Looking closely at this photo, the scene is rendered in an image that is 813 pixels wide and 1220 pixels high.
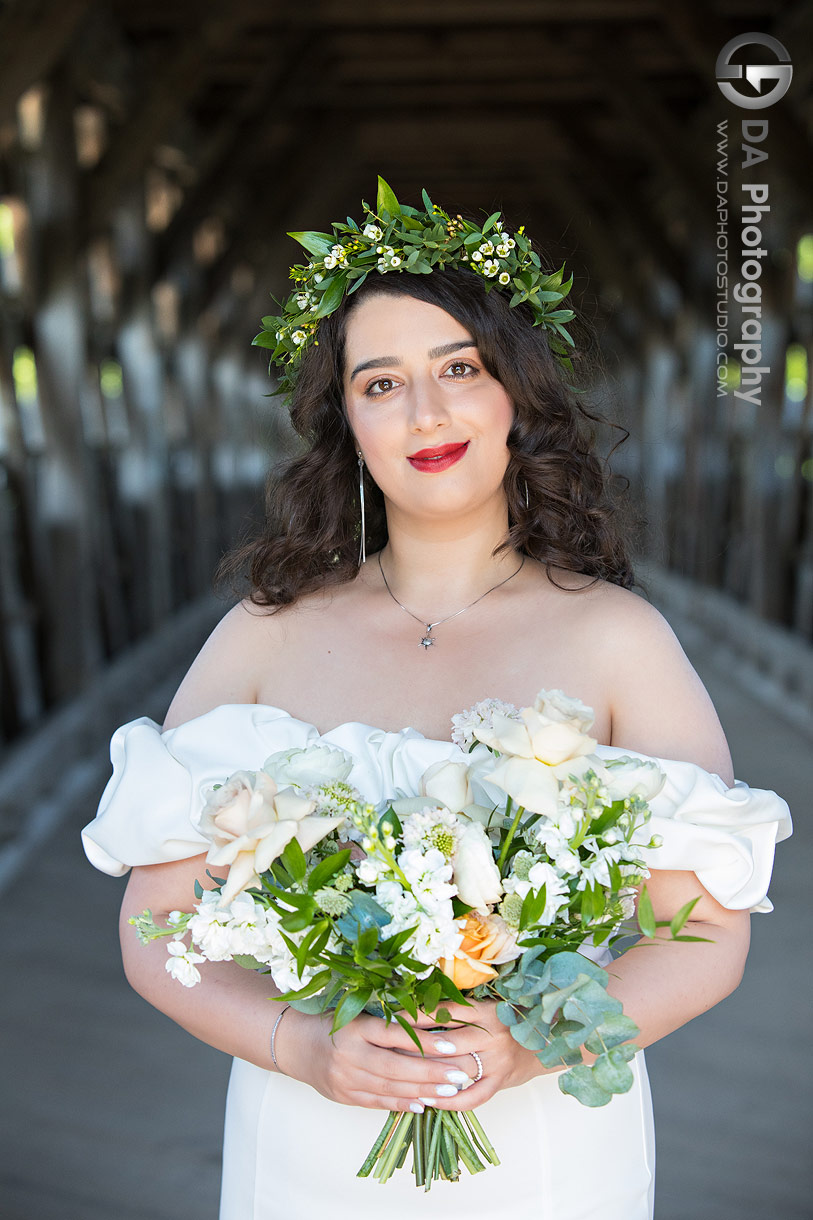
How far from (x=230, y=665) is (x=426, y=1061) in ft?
2.23

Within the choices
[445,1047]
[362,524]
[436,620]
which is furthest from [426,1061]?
[362,524]

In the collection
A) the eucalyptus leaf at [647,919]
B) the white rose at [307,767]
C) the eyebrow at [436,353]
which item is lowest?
the eucalyptus leaf at [647,919]

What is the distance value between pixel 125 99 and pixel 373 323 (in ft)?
22.4

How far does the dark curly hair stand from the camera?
1.77m

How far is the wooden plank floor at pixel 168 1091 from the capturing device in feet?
9.90

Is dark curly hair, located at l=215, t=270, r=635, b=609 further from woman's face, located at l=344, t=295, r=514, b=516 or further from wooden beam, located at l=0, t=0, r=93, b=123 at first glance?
wooden beam, located at l=0, t=0, r=93, b=123

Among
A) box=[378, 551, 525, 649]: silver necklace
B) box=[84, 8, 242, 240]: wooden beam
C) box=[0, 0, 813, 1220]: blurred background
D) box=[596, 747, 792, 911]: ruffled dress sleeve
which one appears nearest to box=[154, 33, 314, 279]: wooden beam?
box=[0, 0, 813, 1220]: blurred background

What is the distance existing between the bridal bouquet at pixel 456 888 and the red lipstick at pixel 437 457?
0.48 metres

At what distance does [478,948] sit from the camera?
129cm

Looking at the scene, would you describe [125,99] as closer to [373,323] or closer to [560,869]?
[373,323]

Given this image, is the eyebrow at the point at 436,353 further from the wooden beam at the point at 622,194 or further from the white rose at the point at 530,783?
the wooden beam at the point at 622,194

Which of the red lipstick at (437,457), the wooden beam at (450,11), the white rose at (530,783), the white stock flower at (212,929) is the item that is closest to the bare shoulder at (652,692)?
the red lipstick at (437,457)

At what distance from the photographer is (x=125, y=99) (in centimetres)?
777

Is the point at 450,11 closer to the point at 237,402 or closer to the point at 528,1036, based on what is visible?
the point at 528,1036
